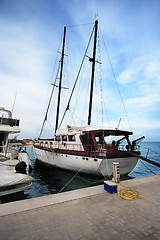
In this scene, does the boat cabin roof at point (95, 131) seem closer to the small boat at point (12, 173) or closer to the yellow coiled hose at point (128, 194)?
the small boat at point (12, 173)

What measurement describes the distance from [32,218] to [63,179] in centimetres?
955

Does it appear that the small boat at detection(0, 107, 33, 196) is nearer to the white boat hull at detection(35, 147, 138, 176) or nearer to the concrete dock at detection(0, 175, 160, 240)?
the concrete dock at detection(0, 175, 160, 240)

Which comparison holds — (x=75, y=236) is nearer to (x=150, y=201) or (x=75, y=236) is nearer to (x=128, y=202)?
(x=128, y=202)

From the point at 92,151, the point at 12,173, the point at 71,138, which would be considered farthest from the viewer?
the point at 71,138

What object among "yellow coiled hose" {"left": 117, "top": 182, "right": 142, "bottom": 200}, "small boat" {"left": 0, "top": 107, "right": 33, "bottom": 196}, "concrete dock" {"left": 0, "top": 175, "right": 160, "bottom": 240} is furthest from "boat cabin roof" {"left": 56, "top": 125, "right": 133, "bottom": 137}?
"concrete dock" {"left": 0, "top": 175, "right": 160, "bottom": 240}

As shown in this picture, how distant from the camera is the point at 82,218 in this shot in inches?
170

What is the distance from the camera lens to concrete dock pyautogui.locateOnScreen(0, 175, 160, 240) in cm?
356

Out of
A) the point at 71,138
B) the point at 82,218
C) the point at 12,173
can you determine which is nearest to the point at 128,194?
the point at 82,218

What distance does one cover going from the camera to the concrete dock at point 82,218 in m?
3.56

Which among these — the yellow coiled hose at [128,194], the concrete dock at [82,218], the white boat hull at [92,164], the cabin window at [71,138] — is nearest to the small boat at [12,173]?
the concrete dock at [82,218]

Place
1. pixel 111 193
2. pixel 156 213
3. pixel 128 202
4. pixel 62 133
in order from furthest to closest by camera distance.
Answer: pixel 62 133 < pixel 111 193 < pixel 128 202 < pixel 156 213

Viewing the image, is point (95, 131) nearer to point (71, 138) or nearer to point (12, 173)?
point (71, 138)

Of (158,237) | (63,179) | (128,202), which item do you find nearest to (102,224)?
(158,237)

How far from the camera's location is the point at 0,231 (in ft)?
11.9
